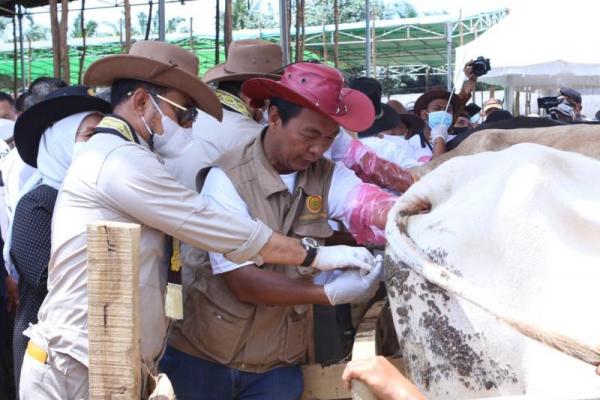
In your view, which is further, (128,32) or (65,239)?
(128,32)

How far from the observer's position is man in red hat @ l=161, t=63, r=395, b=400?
2.47 m

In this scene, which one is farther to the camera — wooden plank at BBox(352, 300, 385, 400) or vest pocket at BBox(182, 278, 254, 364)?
vest pocket at BBox(182, 278, 254, 364)

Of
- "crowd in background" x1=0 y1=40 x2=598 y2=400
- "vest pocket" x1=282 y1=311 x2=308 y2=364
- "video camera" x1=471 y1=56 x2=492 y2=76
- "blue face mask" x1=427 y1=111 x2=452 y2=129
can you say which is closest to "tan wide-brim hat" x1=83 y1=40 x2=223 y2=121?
"crowd in background" x1=0 y1=40 x2=598 y2=400

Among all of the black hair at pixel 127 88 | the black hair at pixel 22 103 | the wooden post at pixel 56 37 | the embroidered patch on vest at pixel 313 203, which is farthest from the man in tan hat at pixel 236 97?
the wooden post at pixel 56 37

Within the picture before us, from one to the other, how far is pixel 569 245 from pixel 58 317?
1366 millimetres

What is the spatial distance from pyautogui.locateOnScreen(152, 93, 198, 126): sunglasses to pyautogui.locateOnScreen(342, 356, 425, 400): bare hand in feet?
4.14

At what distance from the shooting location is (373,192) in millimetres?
2559

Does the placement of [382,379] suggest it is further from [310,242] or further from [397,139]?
[397,139]

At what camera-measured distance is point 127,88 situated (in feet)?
8.44

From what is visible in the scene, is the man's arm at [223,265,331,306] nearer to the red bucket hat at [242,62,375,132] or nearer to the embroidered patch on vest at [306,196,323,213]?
the embroidered patch on vest at [306,196,323,213]

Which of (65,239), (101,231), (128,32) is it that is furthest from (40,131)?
(128,32)

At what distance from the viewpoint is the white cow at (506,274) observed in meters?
1.50

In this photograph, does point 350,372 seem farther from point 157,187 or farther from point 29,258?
point 29,258

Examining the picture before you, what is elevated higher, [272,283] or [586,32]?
[586,32]
